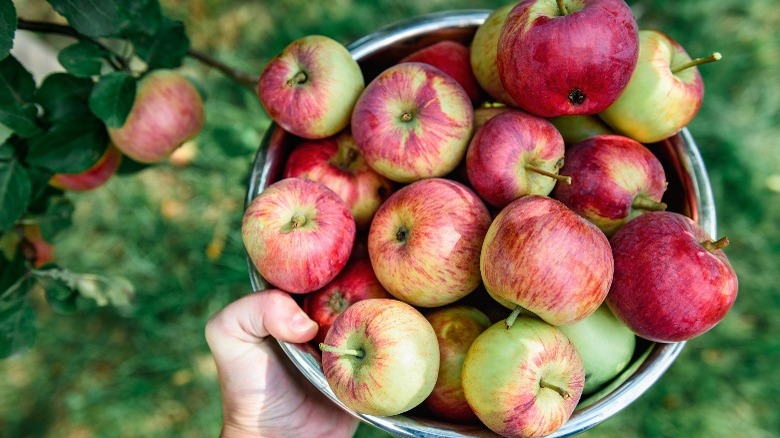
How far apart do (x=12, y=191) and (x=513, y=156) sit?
1.24 metres

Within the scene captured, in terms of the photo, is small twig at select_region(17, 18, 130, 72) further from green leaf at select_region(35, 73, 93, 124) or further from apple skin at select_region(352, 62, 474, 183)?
apple skin at select_region(352, 62, 474, 183)

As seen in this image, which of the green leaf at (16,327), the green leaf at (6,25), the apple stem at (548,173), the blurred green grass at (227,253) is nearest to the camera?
the green leaf at (6,25)

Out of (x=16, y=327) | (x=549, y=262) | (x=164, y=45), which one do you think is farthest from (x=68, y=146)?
(x=549, y=262)

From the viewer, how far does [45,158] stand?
1.56m

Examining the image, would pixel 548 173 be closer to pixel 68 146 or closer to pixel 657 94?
pixel 657 94

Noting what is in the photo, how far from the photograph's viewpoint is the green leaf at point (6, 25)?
4.01 ft

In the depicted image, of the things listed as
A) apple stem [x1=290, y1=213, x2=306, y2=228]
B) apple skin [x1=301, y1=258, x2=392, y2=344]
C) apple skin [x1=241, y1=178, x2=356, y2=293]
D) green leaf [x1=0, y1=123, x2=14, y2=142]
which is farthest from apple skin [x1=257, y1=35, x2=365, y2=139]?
green leaf [x1=0, y1=123, x2=14, y2=142]

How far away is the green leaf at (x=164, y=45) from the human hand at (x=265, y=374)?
0.72m

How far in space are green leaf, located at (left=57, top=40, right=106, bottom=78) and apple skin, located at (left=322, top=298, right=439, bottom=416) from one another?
0.91 metres

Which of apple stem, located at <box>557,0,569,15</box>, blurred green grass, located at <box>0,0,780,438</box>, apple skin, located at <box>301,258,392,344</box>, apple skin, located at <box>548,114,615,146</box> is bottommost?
blurred green grass, located at <box>0,0,780,438</box>

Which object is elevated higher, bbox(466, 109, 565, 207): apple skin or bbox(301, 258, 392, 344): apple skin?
bbox(466, 109, 565, 207): apple skin

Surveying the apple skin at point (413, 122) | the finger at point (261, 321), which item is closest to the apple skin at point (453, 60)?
the apple skin at point (413, 122)

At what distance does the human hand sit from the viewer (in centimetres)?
145

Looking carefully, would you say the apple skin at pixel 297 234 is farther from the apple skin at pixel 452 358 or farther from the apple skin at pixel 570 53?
the apple skin at pixel 570 53
